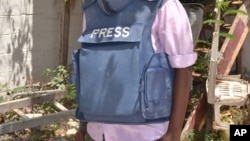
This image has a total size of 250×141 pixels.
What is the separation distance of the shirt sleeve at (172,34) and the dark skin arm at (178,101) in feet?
0.14

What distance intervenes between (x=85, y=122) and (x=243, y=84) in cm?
219

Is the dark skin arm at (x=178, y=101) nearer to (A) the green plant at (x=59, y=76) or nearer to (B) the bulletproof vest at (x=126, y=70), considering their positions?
(B) the bulletproof vest at (x=126, y=70)

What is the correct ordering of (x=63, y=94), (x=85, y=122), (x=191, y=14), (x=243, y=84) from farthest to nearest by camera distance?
(x=63, y=94) → (x=243, y=84) → (x=191, y=14) → (x=85, y=122)

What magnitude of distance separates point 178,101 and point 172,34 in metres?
0.24

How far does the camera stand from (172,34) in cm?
141

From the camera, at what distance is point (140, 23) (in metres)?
1.42

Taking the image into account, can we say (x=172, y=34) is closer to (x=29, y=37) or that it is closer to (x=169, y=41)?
(x=169, y=41)

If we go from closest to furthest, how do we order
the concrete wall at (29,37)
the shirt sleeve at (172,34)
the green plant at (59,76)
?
the shirt sleeve at (172,34) → the concrete wall at (29,37) → the green plant at (59,76)

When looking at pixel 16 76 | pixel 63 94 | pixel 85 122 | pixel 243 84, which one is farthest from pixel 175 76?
pixel 16 76

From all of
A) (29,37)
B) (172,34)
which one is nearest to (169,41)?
(172,34)

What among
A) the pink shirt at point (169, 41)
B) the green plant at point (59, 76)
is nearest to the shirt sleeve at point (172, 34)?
the pink shirt at point (169, 41)

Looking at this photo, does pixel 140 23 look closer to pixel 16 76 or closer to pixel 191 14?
pixel 191 14

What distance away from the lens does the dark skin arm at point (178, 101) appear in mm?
1458

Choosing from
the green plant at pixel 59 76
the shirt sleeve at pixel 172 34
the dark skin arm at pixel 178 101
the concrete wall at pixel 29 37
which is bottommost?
the green plant at pixel 59 76
